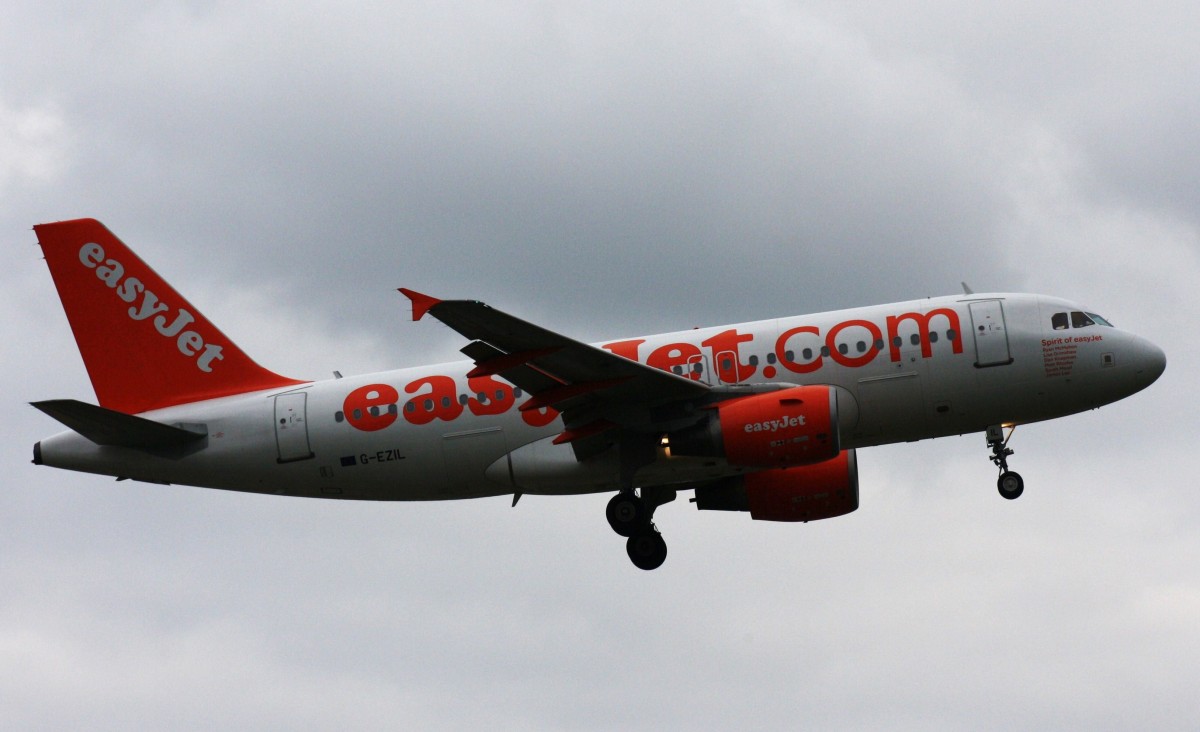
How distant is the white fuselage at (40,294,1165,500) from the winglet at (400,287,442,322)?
7157 mm

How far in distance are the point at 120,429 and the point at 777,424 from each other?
16.4m

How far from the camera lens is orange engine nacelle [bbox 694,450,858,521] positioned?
129 ft

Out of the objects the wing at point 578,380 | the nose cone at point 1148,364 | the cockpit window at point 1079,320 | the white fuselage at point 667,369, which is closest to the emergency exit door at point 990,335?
the white fuselage at point 667,369

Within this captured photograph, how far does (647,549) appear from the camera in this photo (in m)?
38.9

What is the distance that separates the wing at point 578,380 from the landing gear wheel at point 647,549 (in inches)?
139

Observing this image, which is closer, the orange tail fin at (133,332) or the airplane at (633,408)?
the airplane at (633,408)

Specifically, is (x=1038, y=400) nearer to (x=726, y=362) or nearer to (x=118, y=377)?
(x=726, y=362)

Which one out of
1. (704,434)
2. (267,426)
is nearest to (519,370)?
(704,434)

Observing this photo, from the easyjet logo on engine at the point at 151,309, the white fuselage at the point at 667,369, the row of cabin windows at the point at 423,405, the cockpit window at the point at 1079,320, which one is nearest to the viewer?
the white fuselage at the point at 667,369

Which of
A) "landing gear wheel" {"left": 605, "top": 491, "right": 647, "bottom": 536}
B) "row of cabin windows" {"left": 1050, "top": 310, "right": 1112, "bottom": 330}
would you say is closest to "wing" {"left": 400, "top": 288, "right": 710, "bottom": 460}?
"landing gear wheel" {"left": 605, "top": 491, "right": 647, "bottom": 536}

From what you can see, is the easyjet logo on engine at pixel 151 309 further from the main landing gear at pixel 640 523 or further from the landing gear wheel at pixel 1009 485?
the landing gear wheel at pixel 1009 485

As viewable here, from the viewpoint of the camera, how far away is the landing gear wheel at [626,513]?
3803 cm

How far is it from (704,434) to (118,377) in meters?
16.3

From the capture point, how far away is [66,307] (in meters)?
41.6
